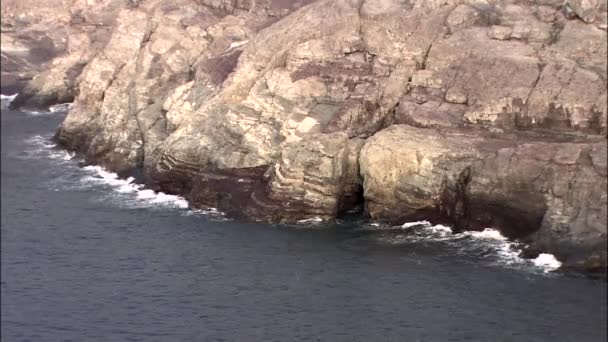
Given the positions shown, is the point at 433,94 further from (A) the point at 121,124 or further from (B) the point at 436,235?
(A) the point at 121,124

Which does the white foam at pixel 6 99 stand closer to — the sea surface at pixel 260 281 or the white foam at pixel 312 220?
the sea surface at pixel 260 281

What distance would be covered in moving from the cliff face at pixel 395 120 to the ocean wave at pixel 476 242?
841mm

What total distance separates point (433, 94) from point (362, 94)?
5701 mm

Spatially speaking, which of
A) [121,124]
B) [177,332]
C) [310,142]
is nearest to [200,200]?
[310,142]

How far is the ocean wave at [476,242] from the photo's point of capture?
194 ft

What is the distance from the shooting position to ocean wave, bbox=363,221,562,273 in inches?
2328

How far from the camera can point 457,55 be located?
2837 inches

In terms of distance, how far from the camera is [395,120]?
7181cm

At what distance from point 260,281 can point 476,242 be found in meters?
15.4

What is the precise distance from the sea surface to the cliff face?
2452 mm

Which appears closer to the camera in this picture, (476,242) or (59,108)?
(476,242)

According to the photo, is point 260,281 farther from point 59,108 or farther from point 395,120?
point 59,108

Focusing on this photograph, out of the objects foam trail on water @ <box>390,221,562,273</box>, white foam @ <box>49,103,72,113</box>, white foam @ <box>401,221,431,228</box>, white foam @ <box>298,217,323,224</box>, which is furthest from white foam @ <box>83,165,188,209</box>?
white foam @ <box>49,103,72,113</box>

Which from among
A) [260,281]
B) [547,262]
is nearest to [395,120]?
[547,262]
